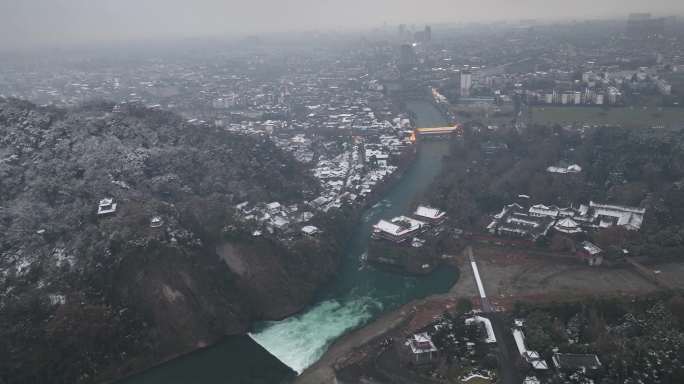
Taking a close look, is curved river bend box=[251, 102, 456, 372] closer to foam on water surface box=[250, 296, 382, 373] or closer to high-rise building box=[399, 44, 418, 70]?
foam on water surface box=[250, 296, 382, 373]

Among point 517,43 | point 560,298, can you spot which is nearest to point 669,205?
point 560,298

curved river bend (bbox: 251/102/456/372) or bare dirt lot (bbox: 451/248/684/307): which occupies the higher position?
bare dirt lot (bbox: 451/248/684/307)

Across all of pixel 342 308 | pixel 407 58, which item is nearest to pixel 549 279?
pixel 342 308

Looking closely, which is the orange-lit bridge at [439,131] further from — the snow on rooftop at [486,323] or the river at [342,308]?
the snow on rooftop at [486,323]

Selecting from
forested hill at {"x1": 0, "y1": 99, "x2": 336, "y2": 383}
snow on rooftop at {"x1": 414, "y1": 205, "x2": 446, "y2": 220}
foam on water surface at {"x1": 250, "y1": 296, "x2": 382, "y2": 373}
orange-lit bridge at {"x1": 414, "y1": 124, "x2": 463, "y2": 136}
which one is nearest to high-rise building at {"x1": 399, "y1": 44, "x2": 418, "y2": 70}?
orange-lit bridge at {"x1": 414, "y1": 124, "x2": 463, "y2": 136}

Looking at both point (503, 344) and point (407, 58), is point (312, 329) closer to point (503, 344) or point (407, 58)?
point (503, 344)
